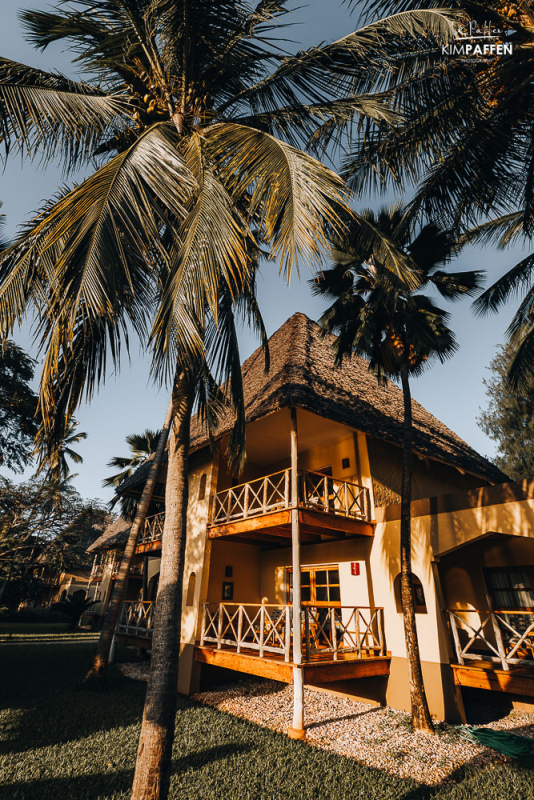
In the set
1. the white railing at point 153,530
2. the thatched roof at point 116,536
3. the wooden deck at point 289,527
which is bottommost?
the wooden deck at point 289,527

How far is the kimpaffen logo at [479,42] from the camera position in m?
5.91

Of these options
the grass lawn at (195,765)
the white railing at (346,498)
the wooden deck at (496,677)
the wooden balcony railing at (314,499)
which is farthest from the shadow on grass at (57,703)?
the wooden deck at (496,677)

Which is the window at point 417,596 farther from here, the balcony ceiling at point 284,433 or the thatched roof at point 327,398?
the balcony ceiling at point 284,433

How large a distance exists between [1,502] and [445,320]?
66.1 feet

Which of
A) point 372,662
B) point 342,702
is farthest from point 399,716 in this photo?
point 342,702

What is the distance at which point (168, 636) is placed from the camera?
14.9ft

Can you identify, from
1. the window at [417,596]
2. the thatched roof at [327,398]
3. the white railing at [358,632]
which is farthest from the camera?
the thatched roof at [327,398]

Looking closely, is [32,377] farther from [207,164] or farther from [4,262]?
[207,164]

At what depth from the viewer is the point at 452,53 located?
20.3 ft

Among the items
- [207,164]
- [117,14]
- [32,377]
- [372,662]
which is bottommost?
[372,662]

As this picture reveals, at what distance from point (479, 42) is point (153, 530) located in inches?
604

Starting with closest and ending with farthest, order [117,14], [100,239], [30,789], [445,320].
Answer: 1. [100,239]
2. [30,789]
3. [117,14]
4. [445,320]

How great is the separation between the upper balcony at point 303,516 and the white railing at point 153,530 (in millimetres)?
3250

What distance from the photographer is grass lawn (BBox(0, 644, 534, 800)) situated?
5375 millimetres
